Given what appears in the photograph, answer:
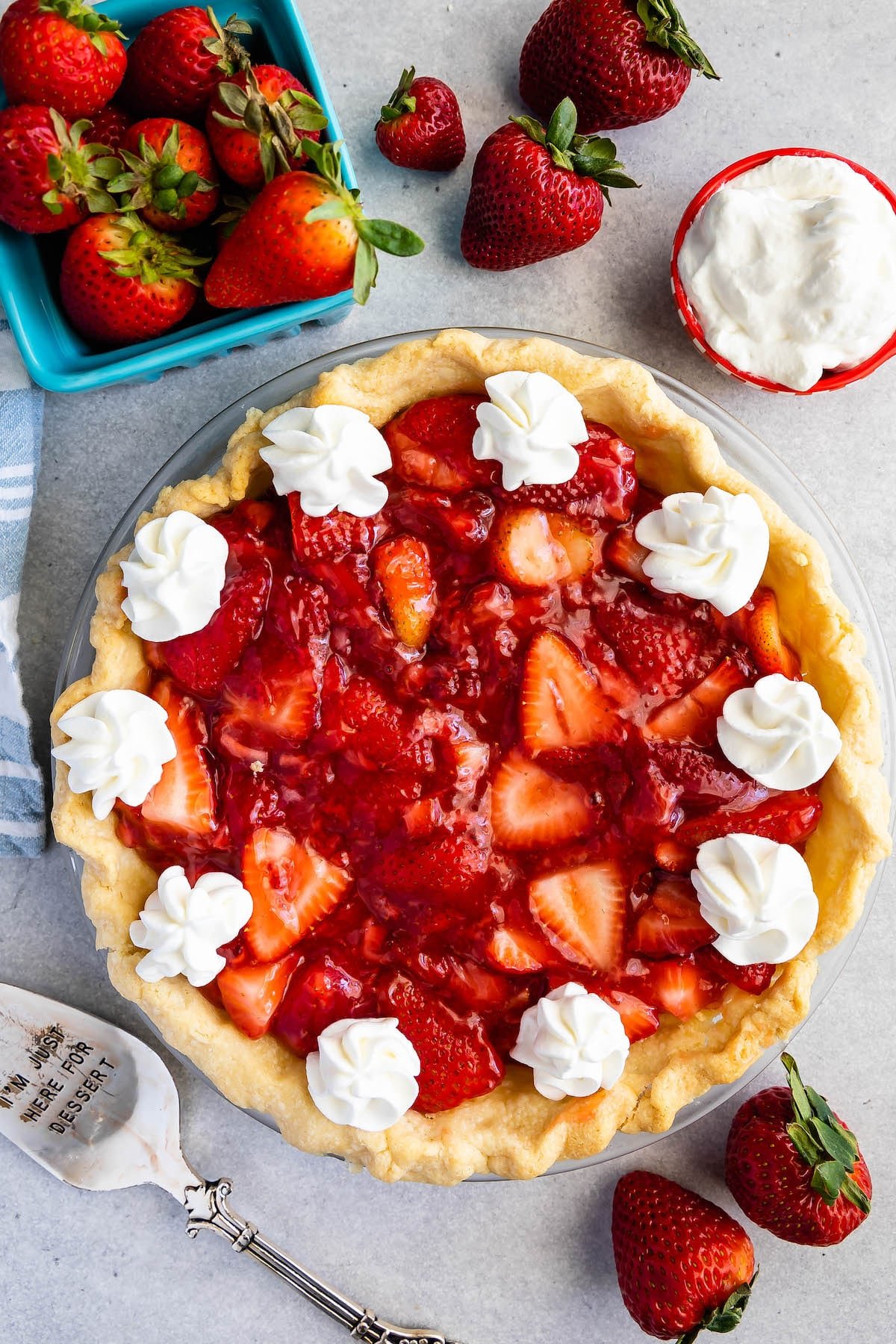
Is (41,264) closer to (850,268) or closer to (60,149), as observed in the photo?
(60,149)

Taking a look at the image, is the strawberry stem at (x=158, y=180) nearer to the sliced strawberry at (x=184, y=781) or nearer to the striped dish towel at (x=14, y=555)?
the striped dish towel at (x=14, y=555)

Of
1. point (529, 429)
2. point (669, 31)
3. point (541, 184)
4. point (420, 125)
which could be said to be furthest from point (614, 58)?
point (529, 429)

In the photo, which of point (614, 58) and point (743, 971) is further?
point (614, 58)

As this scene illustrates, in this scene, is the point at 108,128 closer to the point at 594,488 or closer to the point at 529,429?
the point at 529,429

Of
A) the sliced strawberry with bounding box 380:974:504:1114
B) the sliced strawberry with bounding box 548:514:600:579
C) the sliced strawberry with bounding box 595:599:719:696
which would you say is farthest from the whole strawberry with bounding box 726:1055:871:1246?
the sliced strawberry with bounding box 548:514:600:579

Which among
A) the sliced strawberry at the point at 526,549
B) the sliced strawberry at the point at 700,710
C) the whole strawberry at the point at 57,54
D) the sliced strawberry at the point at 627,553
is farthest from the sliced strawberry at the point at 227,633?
the whole strawberry at the point at 57,54

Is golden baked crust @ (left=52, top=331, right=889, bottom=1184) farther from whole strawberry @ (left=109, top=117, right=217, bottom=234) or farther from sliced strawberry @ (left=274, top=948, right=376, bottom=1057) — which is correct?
whole strawberry @ (left=109, top=117, right=217, bottom=234)
